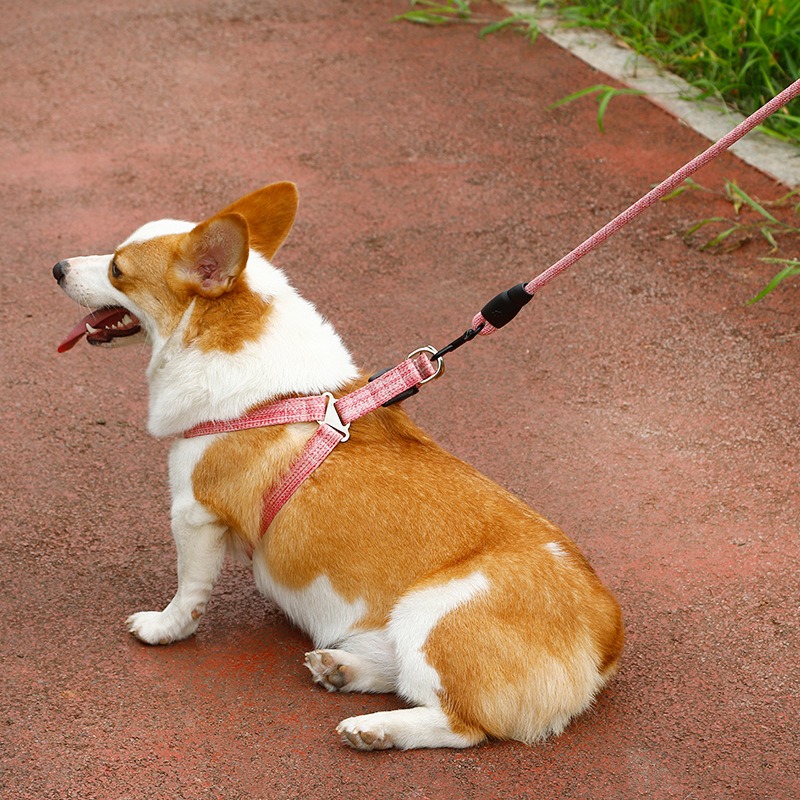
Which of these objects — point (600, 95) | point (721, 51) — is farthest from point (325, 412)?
point (721, 51)

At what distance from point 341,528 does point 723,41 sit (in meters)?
4.80

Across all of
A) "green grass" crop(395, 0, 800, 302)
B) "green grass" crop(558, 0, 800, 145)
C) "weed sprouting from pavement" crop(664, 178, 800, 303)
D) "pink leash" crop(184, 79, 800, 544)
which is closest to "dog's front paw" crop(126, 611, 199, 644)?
"pink leash" crop(184, 79, 800, 544)

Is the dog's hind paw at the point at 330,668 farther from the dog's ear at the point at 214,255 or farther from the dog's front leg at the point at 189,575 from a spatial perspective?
the dog's ear at the point at 214,255

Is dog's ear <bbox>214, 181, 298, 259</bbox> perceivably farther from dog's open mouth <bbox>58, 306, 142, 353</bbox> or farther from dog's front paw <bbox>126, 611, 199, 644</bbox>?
dog's front paw <bbox>126, 611, 199, 644</bbox>

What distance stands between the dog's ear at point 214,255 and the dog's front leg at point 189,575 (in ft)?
1.94

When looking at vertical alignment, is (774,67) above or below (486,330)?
below

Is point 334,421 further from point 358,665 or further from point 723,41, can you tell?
point 723,41

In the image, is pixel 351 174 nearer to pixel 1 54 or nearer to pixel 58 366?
pixel 58 366

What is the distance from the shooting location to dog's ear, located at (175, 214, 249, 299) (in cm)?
310

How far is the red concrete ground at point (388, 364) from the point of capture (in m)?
3.11

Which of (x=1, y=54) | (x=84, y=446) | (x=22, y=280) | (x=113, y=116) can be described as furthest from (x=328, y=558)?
(x=1, y=54)

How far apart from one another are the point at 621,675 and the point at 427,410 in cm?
159

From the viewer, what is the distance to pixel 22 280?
5391mm

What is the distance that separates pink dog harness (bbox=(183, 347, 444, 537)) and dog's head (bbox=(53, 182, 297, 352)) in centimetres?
21
